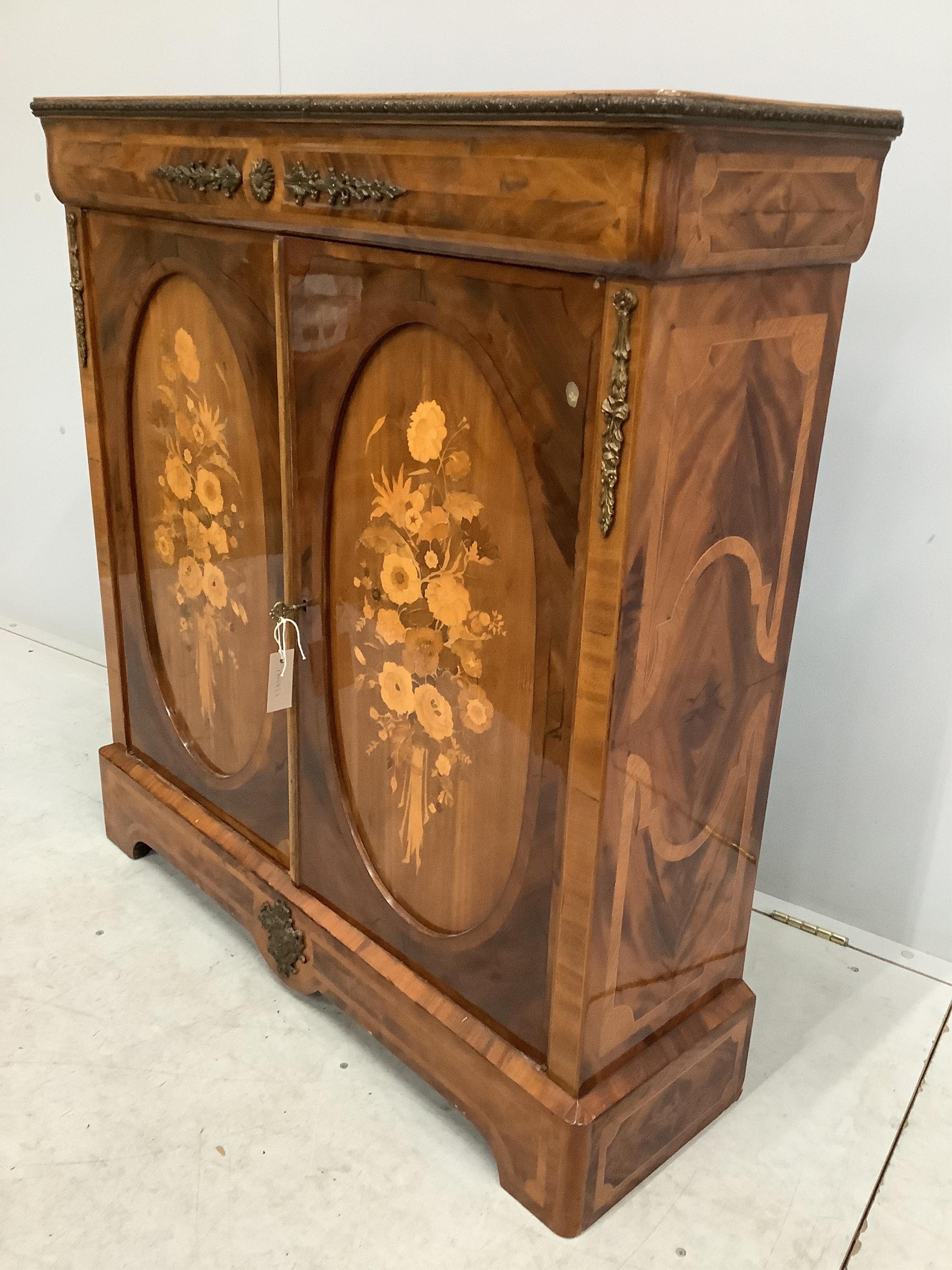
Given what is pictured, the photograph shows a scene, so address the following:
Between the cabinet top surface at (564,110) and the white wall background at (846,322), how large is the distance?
47 centimetres

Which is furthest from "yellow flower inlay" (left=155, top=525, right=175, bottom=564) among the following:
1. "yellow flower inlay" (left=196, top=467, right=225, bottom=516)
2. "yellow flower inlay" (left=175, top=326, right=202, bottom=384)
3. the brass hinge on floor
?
the brass hinge on floor

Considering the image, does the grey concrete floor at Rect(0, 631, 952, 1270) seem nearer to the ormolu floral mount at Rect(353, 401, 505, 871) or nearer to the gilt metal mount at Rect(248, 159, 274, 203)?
the ormolu floral mount at Rect(353, 401, 505, 871)

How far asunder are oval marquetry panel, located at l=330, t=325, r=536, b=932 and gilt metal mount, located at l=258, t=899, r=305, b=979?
222 mm

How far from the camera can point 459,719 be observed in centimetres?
133

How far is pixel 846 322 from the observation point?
164cm

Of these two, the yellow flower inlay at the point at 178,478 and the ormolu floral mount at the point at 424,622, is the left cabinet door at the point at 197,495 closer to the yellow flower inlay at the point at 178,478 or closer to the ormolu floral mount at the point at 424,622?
the yellow flower inlay at the point at 178,478

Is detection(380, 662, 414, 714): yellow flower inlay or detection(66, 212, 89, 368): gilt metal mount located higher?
detection(66, 212, 89, 368): gilt metal mount

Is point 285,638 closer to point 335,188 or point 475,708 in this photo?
point 475,708

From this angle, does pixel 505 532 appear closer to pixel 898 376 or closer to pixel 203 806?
pixel 898 376

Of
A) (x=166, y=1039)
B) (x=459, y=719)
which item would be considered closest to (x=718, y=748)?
(x=459, y=719)

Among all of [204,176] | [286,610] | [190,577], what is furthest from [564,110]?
[190,577]

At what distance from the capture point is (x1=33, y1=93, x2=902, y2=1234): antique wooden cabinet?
1037 millimetres

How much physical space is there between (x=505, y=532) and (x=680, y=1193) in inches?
33.8

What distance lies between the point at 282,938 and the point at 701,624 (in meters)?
0.84
